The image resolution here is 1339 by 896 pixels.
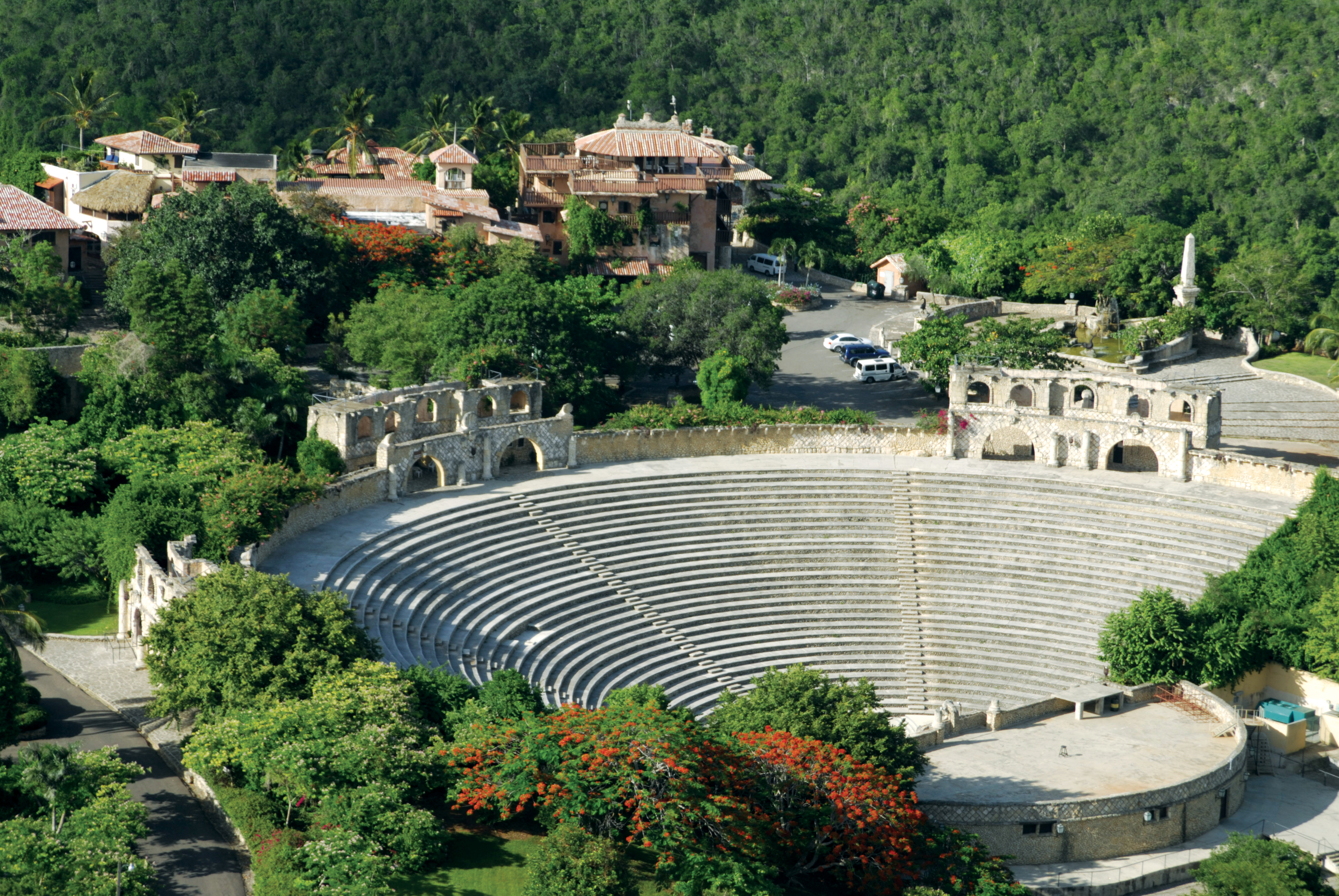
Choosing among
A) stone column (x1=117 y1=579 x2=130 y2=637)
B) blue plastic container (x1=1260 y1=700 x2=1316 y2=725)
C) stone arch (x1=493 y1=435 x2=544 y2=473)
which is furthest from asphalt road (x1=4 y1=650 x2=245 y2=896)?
blue plastic container (x1=1260 y1=700 x2=1316 y2=725)

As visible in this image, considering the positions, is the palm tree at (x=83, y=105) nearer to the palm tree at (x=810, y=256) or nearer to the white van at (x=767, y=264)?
the white van at (x=767, y=264)

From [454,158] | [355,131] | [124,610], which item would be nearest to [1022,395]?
[124,610]

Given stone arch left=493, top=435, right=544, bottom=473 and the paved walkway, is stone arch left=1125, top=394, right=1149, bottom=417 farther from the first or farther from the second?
stone arch left=493, top=435, right=544, bottom=473

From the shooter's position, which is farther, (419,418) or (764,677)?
(419,418)

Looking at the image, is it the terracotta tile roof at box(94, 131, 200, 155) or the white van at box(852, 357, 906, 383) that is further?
the terracotta tile roof at box(94, 131, 200, 155)

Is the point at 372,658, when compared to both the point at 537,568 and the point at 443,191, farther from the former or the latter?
the point at 443,191

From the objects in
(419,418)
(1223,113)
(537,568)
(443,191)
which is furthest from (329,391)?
(1223,113)
